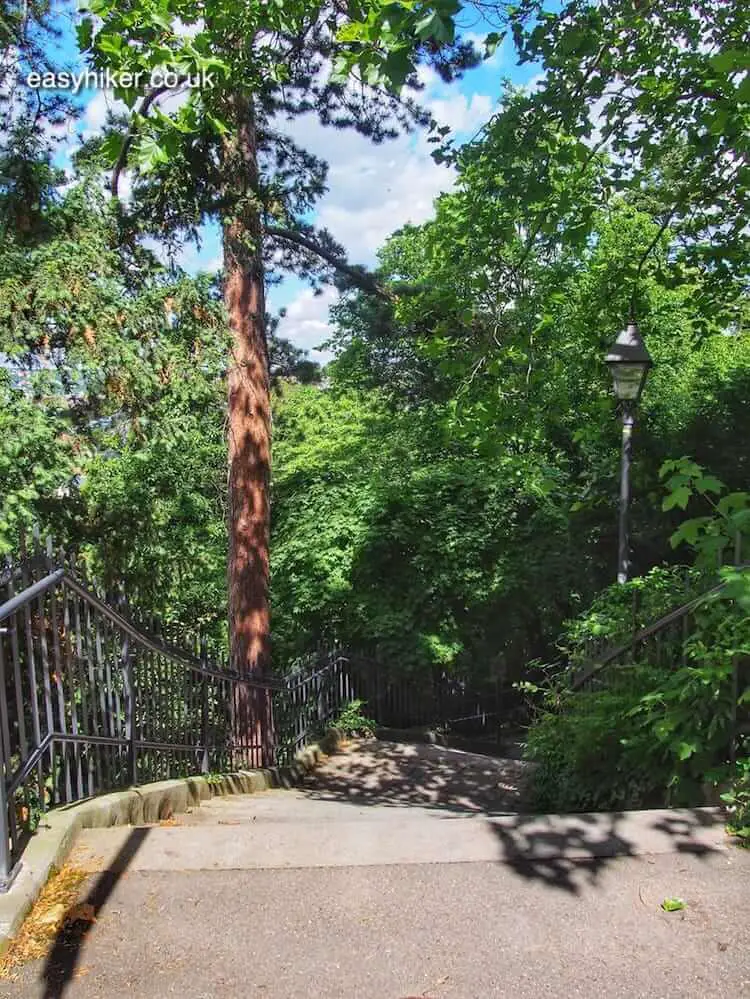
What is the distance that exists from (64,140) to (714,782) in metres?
7.67

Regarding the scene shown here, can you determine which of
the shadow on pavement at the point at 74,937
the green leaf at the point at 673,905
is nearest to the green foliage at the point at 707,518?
the green leaf at the point at 673,905

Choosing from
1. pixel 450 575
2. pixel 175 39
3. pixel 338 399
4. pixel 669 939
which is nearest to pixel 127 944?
pixel 669 939

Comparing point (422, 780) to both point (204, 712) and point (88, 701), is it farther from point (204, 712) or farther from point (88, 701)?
point (88, 701)

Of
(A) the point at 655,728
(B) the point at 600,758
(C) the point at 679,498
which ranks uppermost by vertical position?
(C) the point at 679,498

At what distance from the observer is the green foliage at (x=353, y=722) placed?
→ 453 inches

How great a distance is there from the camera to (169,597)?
914 centimetres

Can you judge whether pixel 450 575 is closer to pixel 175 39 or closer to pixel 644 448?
pixel 644 448

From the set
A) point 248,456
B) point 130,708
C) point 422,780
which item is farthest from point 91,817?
point 248,456

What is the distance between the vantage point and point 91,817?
3576mm

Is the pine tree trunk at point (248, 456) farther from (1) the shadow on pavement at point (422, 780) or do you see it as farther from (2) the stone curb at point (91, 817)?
(2) the stone curb at point (91, 817)

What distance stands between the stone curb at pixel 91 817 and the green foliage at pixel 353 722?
4320mm

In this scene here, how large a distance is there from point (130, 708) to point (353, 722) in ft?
23.9

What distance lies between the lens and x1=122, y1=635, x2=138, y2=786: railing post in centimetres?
474

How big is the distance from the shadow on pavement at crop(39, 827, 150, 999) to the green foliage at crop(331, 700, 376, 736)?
8.44 metres
